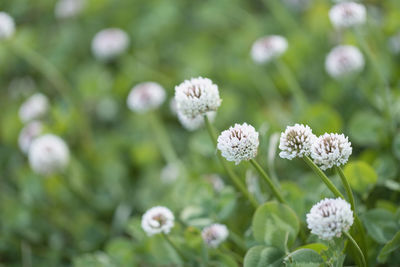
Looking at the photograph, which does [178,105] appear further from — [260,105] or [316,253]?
[260,105]

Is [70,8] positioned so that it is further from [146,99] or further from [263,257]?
[263,257]

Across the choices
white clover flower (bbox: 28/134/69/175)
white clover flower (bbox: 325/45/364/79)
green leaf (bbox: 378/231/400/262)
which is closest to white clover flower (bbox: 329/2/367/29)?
white clover flower (bbox: 325/45/364/79)

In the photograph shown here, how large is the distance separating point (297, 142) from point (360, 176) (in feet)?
1.27

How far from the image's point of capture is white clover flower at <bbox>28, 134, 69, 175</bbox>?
1.81 meters

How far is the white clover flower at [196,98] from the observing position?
1068 millimetres

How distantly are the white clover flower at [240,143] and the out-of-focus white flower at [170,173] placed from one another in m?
0.88

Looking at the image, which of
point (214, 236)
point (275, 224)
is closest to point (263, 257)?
point (275, 224)

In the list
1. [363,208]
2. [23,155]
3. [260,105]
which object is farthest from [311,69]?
[23,155]

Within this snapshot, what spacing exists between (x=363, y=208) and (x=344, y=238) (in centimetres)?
32

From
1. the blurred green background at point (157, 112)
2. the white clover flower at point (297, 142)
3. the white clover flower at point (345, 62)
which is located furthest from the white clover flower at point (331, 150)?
the white clover flower at point (345, 62)

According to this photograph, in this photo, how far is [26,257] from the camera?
69.3 inches

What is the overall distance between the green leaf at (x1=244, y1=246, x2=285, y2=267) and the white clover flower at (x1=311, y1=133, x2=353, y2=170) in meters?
0.26

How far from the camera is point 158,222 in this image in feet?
3.74

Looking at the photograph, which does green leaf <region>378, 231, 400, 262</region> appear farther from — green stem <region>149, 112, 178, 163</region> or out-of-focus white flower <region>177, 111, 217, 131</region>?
green stem <region>149, 112, 178, 163</region>
